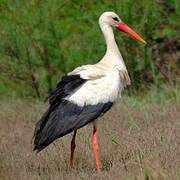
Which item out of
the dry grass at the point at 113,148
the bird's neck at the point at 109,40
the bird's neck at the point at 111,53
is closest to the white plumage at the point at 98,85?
the bird's neck at the point at 111,53

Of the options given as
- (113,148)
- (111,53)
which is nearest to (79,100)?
(113,148)

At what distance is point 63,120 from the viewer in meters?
8.77

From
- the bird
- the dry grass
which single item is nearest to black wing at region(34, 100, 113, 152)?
the bird

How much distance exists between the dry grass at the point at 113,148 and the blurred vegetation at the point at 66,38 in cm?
254

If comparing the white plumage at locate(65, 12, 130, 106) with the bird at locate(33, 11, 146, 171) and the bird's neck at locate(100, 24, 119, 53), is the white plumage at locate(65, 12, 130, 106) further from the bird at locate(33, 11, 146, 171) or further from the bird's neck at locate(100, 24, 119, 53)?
the bird's neck at locate(100, 24, 119, 53)

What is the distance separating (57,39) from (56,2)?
0.72 m

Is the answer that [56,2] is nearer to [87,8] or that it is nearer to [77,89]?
[87,8]

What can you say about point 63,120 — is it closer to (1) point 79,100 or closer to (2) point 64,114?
(2) point 64,114

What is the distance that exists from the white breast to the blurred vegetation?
5.74 meters

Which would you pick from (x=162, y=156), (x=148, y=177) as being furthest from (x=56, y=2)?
(x=148, y=177)

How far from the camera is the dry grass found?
789 cm

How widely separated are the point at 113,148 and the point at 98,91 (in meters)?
0.78

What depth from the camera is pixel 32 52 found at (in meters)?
15.5

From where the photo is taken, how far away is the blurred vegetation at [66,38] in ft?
49.0
